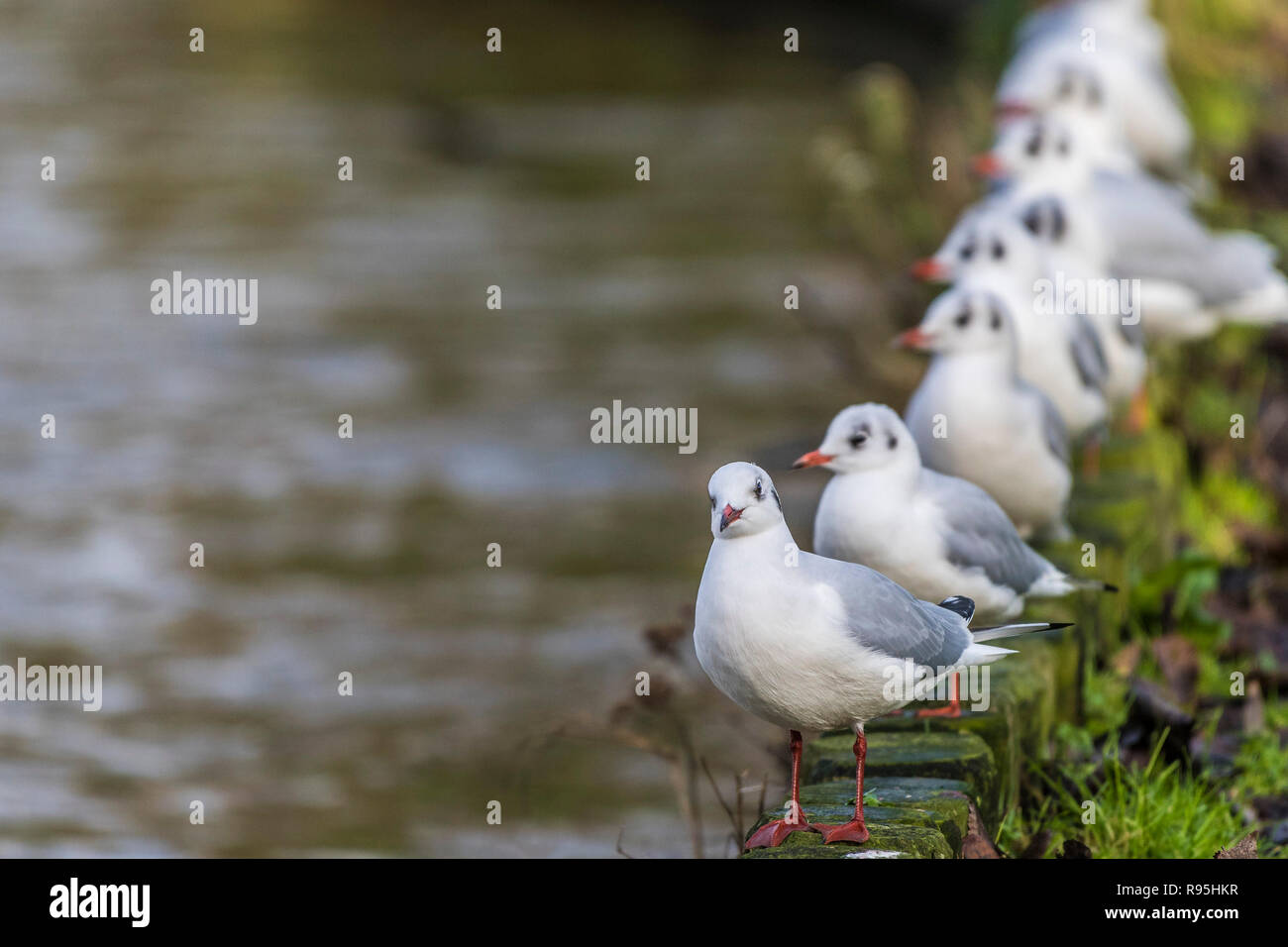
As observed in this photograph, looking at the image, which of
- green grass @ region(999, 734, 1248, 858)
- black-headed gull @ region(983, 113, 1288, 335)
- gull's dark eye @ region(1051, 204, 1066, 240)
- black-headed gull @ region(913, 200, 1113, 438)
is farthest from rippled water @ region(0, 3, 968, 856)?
gull's dark eye @ region(1051, 204, 1066, 240)

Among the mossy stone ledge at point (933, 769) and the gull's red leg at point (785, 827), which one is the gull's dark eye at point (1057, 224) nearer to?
the mossy stone ledge at point (933, 769)

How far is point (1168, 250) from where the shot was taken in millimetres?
5258

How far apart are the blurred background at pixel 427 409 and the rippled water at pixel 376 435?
0.07 feet

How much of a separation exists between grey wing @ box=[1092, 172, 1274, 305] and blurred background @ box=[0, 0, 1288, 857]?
0.77 meters

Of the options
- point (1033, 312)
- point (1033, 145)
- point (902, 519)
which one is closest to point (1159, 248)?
point (1033, 145)

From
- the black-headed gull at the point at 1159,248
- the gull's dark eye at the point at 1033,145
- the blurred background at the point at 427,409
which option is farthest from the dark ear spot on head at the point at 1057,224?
the blurred background at the point at 427,409

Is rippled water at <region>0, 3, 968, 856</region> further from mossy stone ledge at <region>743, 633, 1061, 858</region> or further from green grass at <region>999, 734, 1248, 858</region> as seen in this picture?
green grass at <region>999, 734, 1248, 858</region>

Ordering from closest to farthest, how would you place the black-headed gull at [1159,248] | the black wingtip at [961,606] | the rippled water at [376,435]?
the black wingtip at [961,606] → the rippled water at [376,435] → the black-headed gull at [1159,248]

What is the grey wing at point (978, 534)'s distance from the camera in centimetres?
333

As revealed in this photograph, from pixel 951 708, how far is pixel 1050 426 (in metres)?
0.80

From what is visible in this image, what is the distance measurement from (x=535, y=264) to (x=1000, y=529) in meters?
7.63

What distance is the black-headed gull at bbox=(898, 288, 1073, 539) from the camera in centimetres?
378

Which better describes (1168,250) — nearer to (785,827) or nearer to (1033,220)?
(1033,220)
